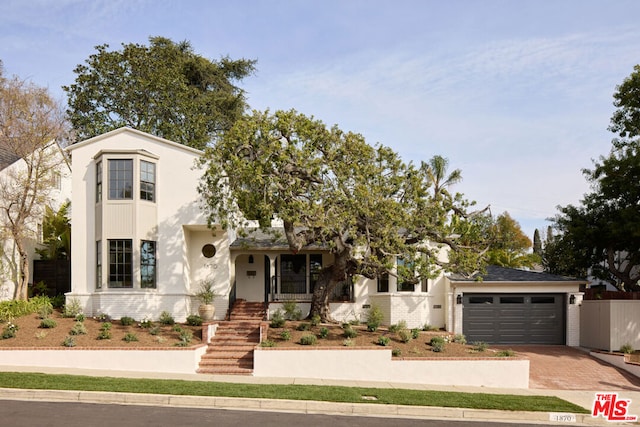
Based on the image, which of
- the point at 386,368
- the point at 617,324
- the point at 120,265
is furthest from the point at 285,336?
the point at 617,324

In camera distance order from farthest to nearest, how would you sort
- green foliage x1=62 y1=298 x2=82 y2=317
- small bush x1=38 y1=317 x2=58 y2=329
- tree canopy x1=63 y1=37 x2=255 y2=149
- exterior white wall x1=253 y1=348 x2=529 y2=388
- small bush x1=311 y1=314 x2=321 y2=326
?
tree canopy x1=63 y1=37 x2=255 y2=149
green foliage x1=62 y1=298 x2=82 y2=317
small bush x1=311 y1=314 x2=321 y2=326
small bush x1=38 y1=317 x2=58 y2=329
exterior white wall x1=253 y1=348 x2=529 y2=388

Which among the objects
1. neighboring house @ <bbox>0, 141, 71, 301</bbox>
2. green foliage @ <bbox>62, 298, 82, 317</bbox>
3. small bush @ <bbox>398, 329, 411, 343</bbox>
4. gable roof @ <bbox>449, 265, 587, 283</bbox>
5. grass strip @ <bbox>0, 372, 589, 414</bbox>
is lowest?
grass strip @ <bbox>0, 372, 589, 414</bbox>

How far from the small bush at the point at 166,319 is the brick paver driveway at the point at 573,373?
12408mm

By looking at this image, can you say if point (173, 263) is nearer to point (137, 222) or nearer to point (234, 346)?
point (137, 222)

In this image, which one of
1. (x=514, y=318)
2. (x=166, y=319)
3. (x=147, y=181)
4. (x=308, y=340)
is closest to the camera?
(x=308, y=340)

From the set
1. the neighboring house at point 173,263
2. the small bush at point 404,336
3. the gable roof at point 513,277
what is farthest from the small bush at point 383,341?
the gable roof at point 513,277

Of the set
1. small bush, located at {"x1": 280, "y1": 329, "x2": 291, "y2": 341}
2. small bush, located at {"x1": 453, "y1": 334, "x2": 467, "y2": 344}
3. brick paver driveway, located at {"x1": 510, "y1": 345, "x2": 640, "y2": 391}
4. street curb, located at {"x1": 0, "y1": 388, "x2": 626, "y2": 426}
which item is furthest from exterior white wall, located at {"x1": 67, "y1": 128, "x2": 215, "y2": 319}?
brick paver driveway, located at {"x1": 510, "y1": 345, "x2": 640, "y2": 391}

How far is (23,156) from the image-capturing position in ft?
76.0

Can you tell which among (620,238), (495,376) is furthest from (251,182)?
(620,238)

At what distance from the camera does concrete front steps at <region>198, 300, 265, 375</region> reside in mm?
17219

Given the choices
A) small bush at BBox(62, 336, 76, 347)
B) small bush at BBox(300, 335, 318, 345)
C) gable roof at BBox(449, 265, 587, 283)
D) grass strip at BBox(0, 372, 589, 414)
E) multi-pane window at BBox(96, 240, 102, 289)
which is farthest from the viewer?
gable roof at BBox(449, 265, 587, 283)

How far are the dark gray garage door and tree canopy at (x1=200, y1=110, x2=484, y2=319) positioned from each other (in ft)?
13.5

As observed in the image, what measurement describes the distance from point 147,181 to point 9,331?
703 cm

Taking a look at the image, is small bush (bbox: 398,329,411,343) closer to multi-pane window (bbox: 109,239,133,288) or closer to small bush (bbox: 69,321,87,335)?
multi-pane window (bbox: 109,239,133,288)
